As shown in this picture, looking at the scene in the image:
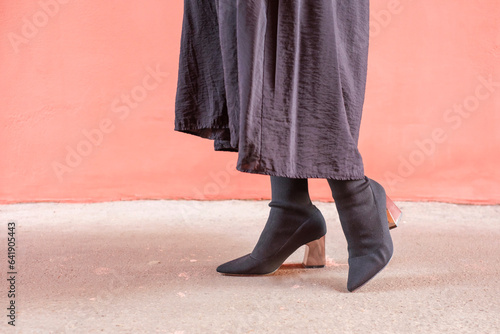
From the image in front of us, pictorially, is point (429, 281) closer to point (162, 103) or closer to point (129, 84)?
point (162, 103)

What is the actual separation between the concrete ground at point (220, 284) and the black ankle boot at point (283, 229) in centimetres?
3

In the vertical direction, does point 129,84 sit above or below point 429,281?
above

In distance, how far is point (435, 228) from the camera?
1.34 m

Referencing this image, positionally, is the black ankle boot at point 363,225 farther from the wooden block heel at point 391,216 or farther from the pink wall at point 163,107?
the pink wall at point 163,107

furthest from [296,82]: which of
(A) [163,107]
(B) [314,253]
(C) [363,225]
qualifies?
(A) [163,107]

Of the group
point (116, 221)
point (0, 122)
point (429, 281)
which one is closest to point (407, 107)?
point (429, 281)

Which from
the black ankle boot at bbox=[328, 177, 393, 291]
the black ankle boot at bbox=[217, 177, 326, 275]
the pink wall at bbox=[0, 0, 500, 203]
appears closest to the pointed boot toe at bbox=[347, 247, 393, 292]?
the black ankle boot at bbox=[328, 177, 393, 291]

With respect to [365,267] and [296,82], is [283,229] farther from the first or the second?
[296,82]

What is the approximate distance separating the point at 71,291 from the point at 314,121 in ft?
1.82

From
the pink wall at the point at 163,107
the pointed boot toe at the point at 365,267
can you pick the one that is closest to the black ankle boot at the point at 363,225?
the pointed boot toe at the point at 365,267

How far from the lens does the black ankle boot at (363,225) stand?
0.75 m

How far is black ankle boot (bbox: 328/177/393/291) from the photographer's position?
75 cm

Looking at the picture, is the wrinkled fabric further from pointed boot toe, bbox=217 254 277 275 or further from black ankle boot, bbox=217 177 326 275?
pointed boot toe, bbox=217 254 277 275

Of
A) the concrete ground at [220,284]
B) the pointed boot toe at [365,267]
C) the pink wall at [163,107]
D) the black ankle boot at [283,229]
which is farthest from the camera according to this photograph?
the pink wall at [163,107]
